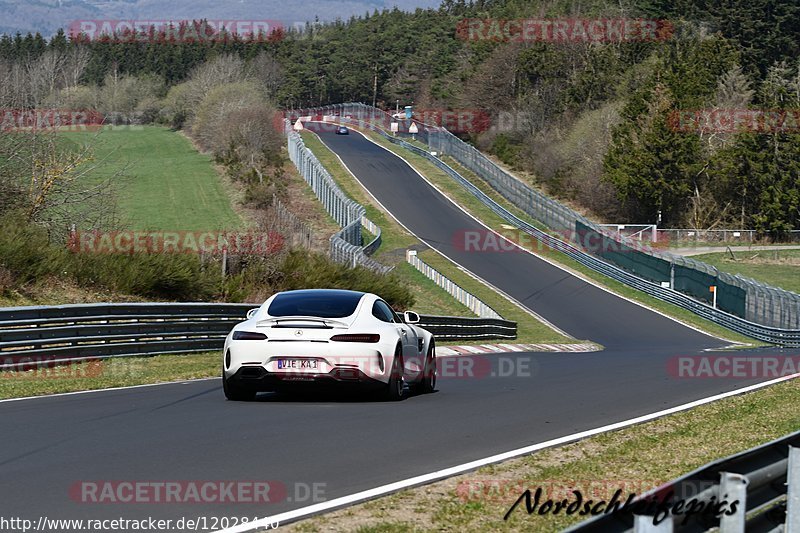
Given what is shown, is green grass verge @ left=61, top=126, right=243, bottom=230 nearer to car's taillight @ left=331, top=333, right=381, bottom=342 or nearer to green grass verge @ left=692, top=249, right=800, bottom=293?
green grass verge @ left=692, top=249, right=800, bottom=293

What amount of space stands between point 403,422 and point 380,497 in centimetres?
384

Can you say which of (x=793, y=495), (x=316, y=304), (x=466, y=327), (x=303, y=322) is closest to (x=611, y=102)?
(x=466, y=327)

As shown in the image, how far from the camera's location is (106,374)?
675 inches

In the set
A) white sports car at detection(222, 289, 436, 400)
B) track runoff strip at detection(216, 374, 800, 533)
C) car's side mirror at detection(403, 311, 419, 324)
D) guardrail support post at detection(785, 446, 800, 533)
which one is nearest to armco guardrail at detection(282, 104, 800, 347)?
car's side mirror at detection(403, 311, 419, 324)

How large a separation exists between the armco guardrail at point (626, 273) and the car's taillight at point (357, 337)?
118 feet

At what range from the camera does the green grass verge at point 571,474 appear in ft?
21.8

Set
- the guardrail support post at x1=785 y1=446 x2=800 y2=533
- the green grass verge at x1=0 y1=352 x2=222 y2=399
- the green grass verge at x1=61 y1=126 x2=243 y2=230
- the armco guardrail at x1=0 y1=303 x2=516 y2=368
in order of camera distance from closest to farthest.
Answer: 1. the guardrail support post at x1=785 y1=446 x2=800 y2=533
2. the green grass verge at x1=0 y1=352 x2=222 y2=399
3. the armco guardrail at x1=0 y1=303 x2=516 y2=368
4. the green grass verge at x1=61 y1=126 x2=243 y2=230

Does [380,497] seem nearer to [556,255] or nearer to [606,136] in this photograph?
[556,255]

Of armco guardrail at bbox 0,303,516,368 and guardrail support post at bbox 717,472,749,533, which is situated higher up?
guardrail support post at bbox 717,472,749,533

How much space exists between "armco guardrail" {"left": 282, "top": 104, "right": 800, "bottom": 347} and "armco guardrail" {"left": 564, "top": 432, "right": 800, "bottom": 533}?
4104 cm

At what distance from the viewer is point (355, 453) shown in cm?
906

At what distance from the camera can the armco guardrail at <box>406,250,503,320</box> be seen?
40.3 meters

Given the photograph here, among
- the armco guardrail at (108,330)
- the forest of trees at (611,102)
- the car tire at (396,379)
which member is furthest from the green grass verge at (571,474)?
the forest of trees at (611,102)

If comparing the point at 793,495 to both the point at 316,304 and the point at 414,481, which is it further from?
the point at 316,304
